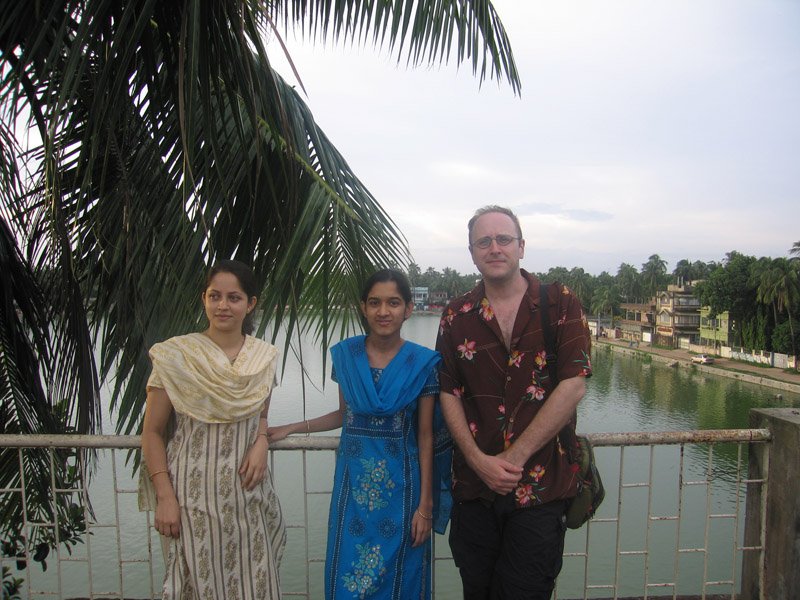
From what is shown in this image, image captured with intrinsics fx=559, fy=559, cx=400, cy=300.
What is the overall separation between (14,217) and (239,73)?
1329 mm

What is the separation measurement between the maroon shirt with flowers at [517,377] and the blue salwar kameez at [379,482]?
0.36 feet

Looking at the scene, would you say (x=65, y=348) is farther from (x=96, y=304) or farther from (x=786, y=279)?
(x=786, y=279)

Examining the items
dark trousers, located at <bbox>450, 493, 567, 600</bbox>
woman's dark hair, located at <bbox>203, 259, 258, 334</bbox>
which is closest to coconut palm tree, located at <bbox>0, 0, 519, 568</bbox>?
woman's dark hair, located at <bbox>203, 259, 258, 334</bbox>

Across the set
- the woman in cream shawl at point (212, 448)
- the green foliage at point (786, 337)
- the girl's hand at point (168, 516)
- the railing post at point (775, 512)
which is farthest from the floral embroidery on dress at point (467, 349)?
the green foliage at point (786, 337)

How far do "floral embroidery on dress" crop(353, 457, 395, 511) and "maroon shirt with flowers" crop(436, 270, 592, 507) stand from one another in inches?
8.2

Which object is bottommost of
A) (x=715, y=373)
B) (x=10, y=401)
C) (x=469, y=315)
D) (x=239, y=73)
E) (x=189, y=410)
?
(x=715, y=373)

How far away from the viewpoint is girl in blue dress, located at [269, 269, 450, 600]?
1.59m

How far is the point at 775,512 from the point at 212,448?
194 cm

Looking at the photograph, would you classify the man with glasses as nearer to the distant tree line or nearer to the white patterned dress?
the white patterned dress

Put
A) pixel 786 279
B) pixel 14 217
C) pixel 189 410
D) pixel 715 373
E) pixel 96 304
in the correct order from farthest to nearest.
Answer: pixel 715 373
pixel 786 279
pixel 96 304
pixel 14 217
pixel 189 410

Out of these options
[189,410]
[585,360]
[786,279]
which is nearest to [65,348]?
[189,410]

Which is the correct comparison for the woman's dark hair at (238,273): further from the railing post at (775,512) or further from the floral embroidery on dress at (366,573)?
the railing post at (775,512)

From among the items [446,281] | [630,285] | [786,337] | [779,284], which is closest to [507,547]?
[779,284]

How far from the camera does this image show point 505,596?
1.54 m
